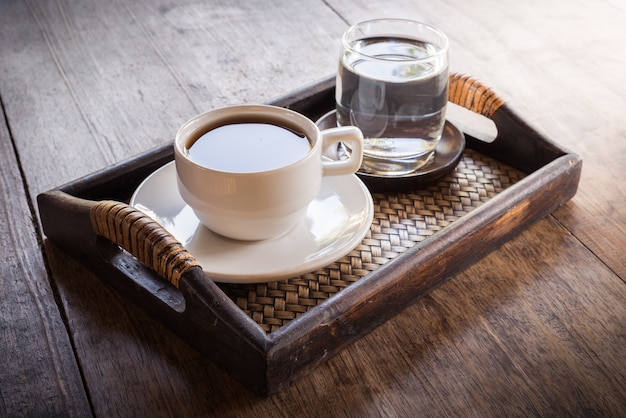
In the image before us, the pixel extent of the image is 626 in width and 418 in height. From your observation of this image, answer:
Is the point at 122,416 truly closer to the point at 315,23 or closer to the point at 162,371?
the point at 162,371

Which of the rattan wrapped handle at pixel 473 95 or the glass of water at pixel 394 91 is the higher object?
the glass of water at pixel 394 91

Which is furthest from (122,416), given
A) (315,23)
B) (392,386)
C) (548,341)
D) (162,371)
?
(315,23)

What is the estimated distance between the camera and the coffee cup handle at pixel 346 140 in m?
0.64

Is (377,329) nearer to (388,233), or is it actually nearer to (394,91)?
(388,233)

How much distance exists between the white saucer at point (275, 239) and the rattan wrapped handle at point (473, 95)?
0.19 meters

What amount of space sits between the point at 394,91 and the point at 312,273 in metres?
0.19

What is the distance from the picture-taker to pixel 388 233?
26.9 inches

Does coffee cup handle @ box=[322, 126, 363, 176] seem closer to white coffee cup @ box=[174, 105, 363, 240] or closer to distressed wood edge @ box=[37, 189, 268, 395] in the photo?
white coffee cup @ box=[174, 105, 363, 240]

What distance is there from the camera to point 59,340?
23.6 inches

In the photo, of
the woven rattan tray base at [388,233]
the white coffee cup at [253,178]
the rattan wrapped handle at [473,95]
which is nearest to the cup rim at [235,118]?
the white coffee cup at [253,178]

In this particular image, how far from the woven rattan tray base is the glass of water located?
0.13 ft

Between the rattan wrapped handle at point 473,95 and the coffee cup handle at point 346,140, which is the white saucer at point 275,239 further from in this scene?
the rattan wrapped handle at point 473,95

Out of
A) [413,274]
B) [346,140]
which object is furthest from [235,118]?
[413,274]

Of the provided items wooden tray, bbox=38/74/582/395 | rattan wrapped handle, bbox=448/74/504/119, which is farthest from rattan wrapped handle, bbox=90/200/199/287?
rattan wrapped handle, bbox=448/74/504/119
